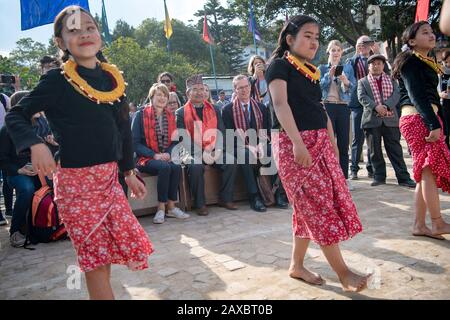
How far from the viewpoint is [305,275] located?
279 cm

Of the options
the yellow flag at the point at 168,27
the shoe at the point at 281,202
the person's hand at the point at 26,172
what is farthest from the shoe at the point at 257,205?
the yellow flag at the point at 168,27

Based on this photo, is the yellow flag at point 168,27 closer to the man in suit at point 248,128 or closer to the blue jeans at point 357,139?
the blue jeans at point 357,139

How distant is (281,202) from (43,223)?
2.90 m

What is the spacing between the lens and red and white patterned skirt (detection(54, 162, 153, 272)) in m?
2.12

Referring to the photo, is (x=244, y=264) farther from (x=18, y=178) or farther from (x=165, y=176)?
(x=18, y=178)

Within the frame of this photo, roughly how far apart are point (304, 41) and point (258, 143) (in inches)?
119

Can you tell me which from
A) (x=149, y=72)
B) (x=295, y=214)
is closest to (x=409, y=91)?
(x=295, y=214)

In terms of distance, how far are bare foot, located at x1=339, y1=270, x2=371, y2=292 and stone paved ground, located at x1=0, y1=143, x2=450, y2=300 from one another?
0.08 meters

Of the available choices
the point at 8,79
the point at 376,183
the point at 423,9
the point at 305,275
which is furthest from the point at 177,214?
the point at 423,9

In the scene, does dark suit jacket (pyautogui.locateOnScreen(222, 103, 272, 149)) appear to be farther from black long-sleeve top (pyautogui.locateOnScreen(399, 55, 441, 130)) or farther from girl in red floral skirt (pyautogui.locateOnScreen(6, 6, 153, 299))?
girl in red floral skirt (pyautogui.locateOnScreen(6, 6, 153, 299))

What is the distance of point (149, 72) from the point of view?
3303 centimetres

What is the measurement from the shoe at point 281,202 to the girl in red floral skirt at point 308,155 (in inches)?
98.0

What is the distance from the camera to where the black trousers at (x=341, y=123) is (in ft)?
18.7

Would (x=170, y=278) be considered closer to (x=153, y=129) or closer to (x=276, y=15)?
(x=153, y=129)
